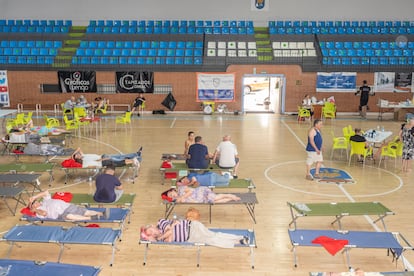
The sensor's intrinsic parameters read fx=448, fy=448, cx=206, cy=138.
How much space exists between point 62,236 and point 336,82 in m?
21.0

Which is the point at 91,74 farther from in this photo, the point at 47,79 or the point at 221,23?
the point at 221,23

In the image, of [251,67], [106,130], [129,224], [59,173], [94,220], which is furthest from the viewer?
[251,67]

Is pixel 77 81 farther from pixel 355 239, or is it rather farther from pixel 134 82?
pixel 355 239

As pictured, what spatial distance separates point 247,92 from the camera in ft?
96.6

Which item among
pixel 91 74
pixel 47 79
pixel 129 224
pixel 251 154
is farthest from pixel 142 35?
pixel 129 224

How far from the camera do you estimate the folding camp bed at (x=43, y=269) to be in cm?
655

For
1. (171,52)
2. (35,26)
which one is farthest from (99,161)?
(35,26)

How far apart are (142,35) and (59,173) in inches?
654

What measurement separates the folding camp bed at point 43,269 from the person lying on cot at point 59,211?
1.68 meters

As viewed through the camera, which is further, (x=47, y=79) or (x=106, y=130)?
(x=47, y=79)

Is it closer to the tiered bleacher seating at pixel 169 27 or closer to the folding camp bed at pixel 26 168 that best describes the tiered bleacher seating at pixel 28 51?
the tiered bleacher seating at pixel 169 27

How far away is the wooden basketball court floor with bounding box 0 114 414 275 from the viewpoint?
7759 millimetres

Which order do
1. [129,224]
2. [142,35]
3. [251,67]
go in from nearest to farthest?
[129,224] < [251,67] < [142,35]

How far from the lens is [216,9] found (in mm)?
28531
